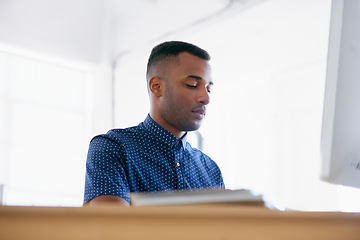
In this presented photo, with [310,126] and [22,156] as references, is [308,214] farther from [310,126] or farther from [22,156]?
[310,126]

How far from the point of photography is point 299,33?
17.2 feet

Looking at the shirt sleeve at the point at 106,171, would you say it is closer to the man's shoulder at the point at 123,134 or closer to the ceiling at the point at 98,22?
the man's shoulder at the point at 123,134

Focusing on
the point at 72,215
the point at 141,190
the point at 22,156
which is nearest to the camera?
the point at 72,215

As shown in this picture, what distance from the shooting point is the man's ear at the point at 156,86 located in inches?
77.1

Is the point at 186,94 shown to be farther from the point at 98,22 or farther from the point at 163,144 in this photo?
the point at 98,22

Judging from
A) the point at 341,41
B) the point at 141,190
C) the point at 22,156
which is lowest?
the point at 141,190

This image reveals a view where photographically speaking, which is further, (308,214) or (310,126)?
(310,126)

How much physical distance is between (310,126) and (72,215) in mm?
6041

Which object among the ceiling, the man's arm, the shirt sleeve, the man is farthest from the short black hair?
the ceiling

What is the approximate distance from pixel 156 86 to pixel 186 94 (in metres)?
0.19

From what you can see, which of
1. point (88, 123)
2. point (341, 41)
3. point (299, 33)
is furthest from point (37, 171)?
point (341, 41)

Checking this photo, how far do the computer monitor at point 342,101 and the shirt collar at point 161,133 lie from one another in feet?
3.15

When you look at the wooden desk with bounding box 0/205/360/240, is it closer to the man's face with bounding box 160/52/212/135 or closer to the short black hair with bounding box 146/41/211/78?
the man's face with bounding box 160/52/212/135

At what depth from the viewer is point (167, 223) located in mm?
581
